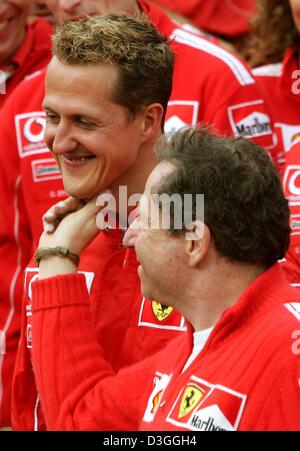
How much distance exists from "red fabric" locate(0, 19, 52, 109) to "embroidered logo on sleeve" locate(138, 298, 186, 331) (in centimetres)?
197

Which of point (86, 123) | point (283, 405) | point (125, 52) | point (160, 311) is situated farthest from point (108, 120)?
point (283, 405)

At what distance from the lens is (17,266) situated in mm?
4660

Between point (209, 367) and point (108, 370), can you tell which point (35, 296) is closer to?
point (108, 370)

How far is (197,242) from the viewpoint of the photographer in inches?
118

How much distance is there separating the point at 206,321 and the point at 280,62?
97.8 inches

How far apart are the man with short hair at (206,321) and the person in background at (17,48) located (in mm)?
2223

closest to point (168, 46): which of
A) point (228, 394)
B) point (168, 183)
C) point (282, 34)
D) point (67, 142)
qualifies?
point (67, 142)

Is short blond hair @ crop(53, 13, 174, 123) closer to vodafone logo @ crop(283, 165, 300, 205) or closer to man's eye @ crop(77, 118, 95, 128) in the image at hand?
man's eye @ crop(77, 118, 95, 128)

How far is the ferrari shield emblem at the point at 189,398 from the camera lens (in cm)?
295

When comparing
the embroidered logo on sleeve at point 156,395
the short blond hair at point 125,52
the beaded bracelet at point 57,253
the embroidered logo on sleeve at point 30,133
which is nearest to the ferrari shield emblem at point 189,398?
the embroidered logo on sleeve at point 156,395

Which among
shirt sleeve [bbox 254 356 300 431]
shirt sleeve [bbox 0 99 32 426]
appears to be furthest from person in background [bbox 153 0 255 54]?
shirt sleeve [bbox 254 356 300 431]

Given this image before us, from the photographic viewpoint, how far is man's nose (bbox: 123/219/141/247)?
3201 millimetres

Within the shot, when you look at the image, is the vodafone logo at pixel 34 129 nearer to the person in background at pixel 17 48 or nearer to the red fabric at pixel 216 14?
the person in background at pixel 17 48

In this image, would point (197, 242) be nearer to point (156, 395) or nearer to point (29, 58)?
point (156, 395)
